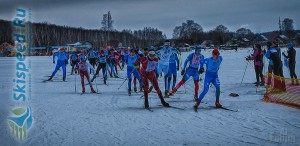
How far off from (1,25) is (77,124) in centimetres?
8520

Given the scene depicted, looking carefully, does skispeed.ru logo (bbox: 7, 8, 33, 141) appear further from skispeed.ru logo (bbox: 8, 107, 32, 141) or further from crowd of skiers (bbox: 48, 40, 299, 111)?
crowd of skiers (bbox: 48, 40, 299, 111)

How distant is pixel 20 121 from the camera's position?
6.06m

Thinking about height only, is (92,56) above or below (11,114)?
above

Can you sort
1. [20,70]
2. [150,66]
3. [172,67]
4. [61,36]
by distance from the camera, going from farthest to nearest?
1. [61,36]
2. [172,67]
3. [150,66]
4. [20,70]

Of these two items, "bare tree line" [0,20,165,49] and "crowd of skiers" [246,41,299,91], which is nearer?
"crowd of skiers" [246,41,299,91]

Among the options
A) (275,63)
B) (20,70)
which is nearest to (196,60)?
(275,63)

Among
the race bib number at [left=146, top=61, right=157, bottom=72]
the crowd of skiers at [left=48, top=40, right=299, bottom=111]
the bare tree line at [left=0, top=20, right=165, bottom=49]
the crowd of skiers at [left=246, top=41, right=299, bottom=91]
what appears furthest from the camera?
the bare tree line at [left=0, top=20, right=165, bottom=49]

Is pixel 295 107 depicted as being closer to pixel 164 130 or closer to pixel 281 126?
pixel 281 126

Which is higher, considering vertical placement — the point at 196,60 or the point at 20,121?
the point at 196,60

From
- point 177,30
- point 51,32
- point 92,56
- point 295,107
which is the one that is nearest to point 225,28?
point 177,30

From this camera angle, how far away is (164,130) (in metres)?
5.08

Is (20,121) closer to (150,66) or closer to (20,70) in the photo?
(20,70)

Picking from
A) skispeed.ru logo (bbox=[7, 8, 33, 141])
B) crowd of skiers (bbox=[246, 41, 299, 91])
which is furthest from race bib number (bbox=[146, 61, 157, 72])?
crowd of skiers (bbox=[246, 41, 299, 91])

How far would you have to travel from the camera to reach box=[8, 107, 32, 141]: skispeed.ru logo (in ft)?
16.8
